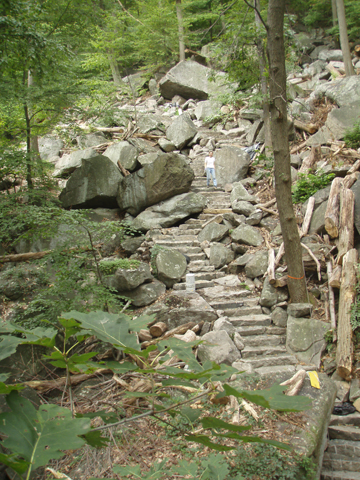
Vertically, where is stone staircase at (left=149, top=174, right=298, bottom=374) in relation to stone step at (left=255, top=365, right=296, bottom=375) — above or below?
above

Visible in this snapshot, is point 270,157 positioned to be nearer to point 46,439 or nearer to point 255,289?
point 255,289

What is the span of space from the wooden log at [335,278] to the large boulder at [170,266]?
9.69 feet

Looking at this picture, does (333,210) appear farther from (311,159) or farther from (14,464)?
(14,464)

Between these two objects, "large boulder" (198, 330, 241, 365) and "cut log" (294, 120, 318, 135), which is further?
"cut log" (294, 120, 318, 135)

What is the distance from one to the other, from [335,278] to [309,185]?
3.23 m

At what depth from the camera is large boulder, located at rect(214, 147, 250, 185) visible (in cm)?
1112

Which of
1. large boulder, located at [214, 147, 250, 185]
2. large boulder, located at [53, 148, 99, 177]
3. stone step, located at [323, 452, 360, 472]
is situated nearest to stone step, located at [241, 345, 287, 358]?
stone step, located at [323, 452, 360, 472]

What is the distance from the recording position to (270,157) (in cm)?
1091

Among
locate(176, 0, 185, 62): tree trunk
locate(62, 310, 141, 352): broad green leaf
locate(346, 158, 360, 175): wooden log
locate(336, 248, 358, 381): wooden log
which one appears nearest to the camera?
locate(62, 310, 141, 352): broad green leaf

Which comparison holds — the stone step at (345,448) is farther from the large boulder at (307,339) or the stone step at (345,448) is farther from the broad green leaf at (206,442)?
the broad green leaf at (206,442)

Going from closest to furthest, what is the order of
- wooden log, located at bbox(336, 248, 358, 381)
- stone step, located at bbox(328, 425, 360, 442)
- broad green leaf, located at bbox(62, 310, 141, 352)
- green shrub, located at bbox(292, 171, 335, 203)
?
broad green leaf, located at bbox(62, 310, 141, 352) → stone step, located at bbox(328, 425, 360, 442) → wooden log, located at bbox(336, 248, 358, 381) → green shrub, located at bbox(292, 171, 335, 203)

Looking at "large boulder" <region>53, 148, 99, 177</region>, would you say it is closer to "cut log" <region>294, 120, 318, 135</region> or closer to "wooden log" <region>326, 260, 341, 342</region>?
"cut log" <region>294, 120, 318, 135</region>

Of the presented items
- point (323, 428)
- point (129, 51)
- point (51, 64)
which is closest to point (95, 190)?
point (51, 64)

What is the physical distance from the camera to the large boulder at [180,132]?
13742 millimetres
